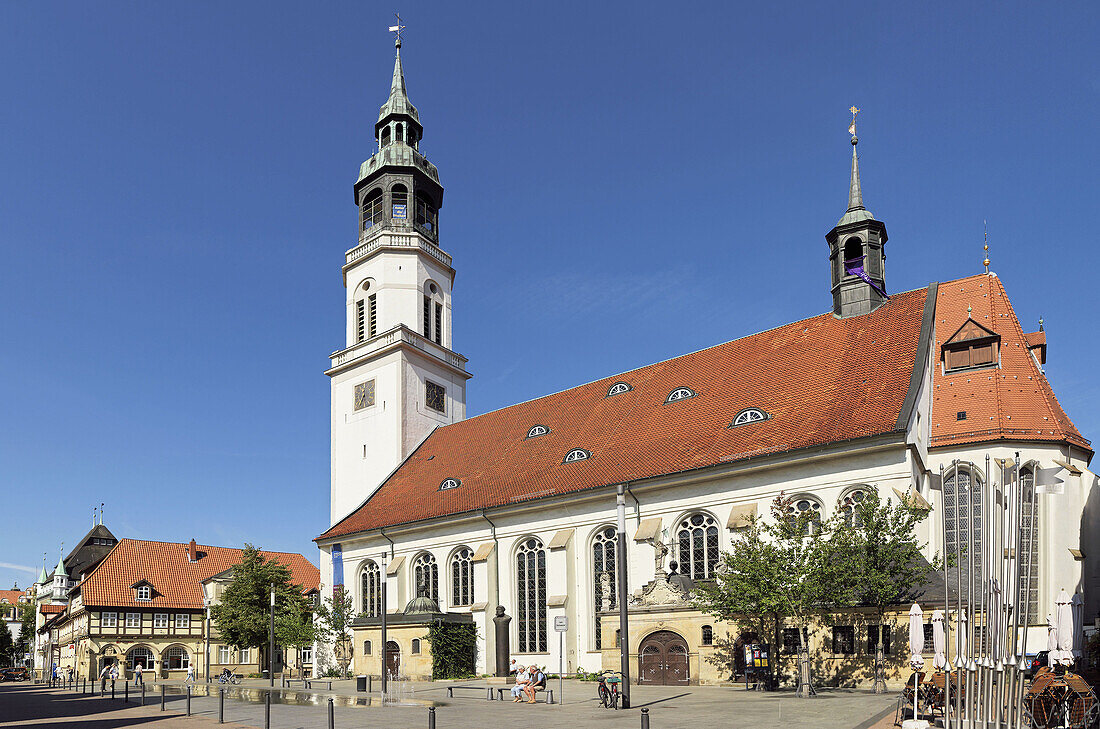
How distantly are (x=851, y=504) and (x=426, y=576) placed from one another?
20422mm

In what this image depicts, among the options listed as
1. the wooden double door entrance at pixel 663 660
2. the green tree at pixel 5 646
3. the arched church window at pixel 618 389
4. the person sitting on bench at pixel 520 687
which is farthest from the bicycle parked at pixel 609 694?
the green tree at pixel 5 646

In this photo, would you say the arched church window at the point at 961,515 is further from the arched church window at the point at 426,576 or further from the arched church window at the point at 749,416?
the arched church window at the point at 426,576

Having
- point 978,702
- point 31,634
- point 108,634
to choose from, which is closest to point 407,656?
point 978,702

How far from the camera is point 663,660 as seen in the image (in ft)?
97.3

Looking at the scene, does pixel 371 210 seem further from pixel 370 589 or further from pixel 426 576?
pixel 426 576

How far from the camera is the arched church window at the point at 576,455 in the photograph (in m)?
38.2

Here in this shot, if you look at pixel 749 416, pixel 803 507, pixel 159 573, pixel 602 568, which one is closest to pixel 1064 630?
pixel 803 507

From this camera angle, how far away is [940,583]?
26516mm

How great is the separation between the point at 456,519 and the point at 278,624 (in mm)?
13496

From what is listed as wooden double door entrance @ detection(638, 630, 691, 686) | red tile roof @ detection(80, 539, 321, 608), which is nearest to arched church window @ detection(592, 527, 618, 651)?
wooden double door entrance @ detection(638, 630, 691, 686)

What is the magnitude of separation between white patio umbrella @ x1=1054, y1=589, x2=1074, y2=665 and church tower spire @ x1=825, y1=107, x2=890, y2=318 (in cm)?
2103

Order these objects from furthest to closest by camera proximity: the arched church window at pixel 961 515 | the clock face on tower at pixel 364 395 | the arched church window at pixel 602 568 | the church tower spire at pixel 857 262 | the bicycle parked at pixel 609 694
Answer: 1. the clock face on tower at pixel 364 395
2. the church tower spire at pixel 857 262
3. the arched church window at pixel 602 568
4. the arched church window at pixel 961 515
5. the bicycle parked at pixel 609 694

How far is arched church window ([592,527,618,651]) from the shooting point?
111 ft

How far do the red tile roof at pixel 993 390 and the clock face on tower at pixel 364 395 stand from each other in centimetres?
2830
